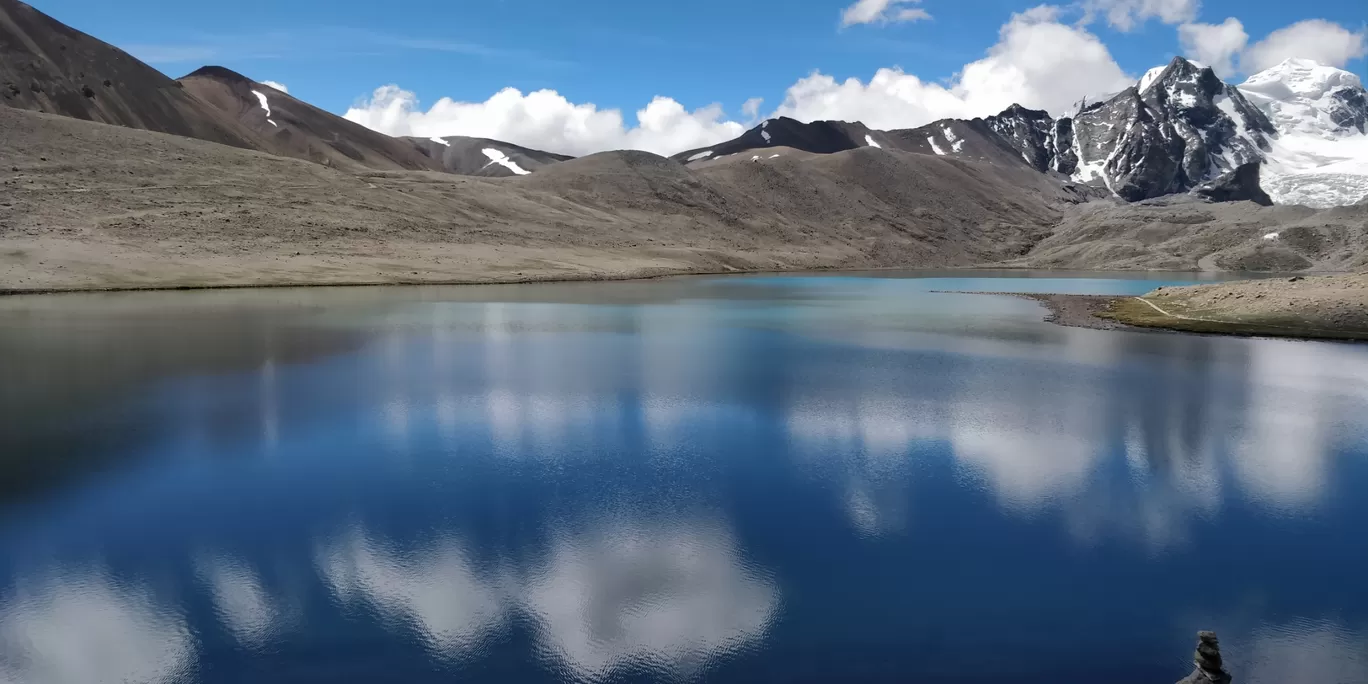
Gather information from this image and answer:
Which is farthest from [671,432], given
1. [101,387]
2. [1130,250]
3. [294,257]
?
[1130,250]

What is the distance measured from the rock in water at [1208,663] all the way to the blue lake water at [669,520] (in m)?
0.97

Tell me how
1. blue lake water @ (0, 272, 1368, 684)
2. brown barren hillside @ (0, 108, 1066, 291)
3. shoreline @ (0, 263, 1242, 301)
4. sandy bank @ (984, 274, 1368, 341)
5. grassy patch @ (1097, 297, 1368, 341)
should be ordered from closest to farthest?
blue lake water @ (0, 272, 1368, 684), grassy patch @ (1097, 297, 1368, 341), sandy bank @ (984, 274, 1368, 341), shoreline @ (0, 263, 1242, 301), brown barren hillside @ (0, 108, 1066, 291)

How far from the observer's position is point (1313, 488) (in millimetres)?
19344

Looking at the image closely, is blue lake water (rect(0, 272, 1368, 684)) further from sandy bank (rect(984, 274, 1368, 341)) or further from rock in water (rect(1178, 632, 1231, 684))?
sandy bank (rect(984, 274, 1368, 341))

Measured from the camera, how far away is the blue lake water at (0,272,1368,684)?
1180 centimetres

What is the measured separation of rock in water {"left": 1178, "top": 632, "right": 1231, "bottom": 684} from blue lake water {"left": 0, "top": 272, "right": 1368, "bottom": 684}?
3.17ft

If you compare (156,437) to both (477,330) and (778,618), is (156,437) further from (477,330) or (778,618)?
(477,330)

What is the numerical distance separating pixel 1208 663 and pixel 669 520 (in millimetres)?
9008

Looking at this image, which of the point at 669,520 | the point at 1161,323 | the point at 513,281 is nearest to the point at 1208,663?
the point at 669,520

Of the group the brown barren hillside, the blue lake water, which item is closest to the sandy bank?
the blue lake water

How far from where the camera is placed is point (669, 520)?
16.5 m

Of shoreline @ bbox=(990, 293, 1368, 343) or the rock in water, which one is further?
shoreline @ bbox=(990, 293, 1368, 343)

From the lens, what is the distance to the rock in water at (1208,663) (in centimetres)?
1020

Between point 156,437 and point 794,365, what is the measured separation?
892 inches
